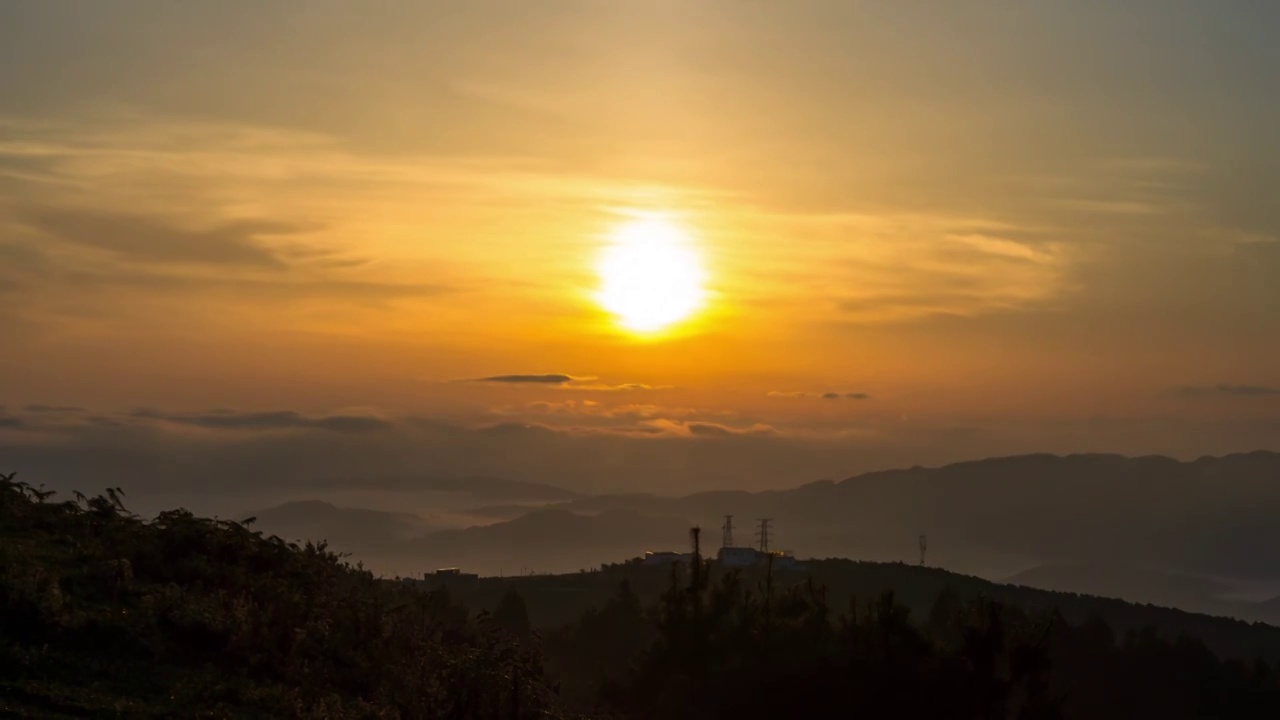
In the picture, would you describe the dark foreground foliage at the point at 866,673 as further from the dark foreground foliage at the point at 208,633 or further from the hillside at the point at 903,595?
the hillside at the point at 903,595

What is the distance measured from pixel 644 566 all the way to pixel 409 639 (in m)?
153

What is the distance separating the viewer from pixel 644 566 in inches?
6836

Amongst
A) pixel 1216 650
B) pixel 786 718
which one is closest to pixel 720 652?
pixel 786 718

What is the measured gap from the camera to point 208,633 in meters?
19.5

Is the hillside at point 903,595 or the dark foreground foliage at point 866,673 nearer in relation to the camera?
the dark foreground foliage at point 866,673

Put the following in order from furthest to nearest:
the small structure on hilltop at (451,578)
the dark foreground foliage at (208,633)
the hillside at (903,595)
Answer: the small structure on hilltop at (451,578)
the hillside at (903,595)
the dark foreground foliage at (208,633)

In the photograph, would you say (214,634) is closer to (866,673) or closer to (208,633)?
(208,633)

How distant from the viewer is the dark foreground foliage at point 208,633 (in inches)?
692

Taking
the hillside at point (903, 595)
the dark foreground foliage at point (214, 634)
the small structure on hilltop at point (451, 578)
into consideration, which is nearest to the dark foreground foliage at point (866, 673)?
the dark foreground foliage at point (214, 634)

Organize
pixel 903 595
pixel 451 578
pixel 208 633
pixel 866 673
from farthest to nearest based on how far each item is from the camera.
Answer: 1. pixel 451 578
2. pixel 903 595
3. pixel 866 673
4. pixel 208 633

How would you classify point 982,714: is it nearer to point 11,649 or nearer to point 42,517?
point 42,517

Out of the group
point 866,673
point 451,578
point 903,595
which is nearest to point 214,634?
point 866,673

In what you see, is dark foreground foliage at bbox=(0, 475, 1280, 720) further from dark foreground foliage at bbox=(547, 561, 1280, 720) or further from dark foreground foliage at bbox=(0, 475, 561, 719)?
dark foreground foliage at bbox=(547, 561, 1280, 720)

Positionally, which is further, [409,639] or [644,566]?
[644,566]
